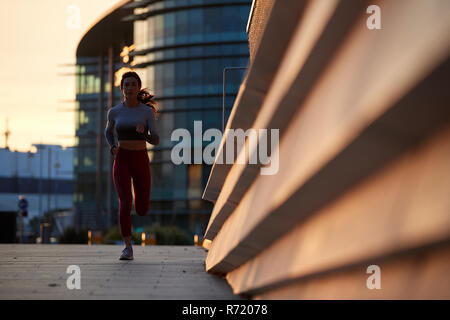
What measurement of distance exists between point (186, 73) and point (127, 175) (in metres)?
45.7

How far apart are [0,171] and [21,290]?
8911cm

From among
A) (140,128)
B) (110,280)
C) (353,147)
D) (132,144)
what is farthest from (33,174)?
(353,147)

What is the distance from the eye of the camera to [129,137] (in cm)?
725

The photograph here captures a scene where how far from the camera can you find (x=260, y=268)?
126 inches

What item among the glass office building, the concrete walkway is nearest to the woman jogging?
the concrete walkway

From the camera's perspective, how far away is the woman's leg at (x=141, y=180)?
744cm

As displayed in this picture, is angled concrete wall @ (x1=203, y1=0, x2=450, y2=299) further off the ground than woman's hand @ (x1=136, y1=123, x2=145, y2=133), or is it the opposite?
woman's hand @ (x1=136, y1=123, x2=145, y2=133)

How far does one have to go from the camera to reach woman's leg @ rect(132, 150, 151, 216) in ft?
24.4

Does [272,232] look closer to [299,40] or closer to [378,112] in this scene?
[299,40]

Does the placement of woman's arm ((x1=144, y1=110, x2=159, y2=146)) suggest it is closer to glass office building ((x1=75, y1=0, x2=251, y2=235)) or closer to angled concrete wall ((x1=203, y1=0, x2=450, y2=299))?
angled concrete wall ((x1=203, y1=0, x2=450, y2=299))

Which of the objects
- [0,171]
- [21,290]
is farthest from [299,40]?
[0,171]

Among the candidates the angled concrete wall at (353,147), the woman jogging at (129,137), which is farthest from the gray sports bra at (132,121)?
the angled concrete wall at (353,147)
